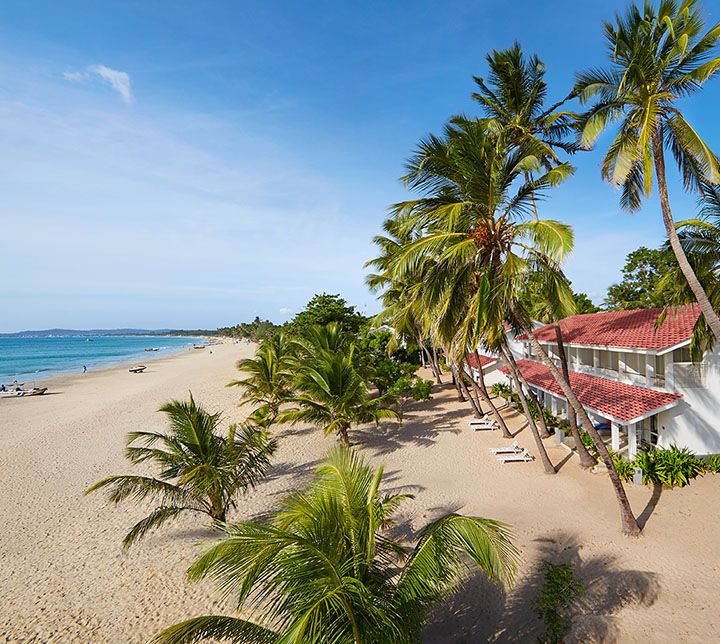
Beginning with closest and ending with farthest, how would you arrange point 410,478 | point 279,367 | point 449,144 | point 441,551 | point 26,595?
point 441,551 → point 26,595 → point 449,144 → point 410,478 → point 279,367

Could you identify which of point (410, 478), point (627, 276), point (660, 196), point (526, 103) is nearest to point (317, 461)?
point (410, 478)

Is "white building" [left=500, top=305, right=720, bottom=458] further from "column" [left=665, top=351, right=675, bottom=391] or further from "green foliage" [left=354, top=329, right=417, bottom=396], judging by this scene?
"green foliage" [left=354, top=329, right=417, bottom=396]

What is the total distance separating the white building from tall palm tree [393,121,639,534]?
4.22 m

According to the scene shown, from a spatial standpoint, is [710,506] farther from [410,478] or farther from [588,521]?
[410,478]

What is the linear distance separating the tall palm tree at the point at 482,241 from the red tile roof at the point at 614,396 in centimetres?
339

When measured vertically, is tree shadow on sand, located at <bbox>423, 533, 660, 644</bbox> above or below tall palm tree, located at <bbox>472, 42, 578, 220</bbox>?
below

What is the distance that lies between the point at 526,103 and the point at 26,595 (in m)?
19.4

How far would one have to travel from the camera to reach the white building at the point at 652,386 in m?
11.7

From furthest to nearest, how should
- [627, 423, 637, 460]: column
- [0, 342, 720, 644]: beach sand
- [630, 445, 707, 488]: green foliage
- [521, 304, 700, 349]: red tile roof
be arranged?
[521, 304, 700, 349]: red tile roof
[627, 423, 637, 460]: column
[630, 445, 707, 488]: green foliage
[0, 342, 720, 644]: beach sand

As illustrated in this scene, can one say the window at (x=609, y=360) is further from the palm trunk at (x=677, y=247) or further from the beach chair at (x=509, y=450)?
the palm trunk at (x=677, y=247)

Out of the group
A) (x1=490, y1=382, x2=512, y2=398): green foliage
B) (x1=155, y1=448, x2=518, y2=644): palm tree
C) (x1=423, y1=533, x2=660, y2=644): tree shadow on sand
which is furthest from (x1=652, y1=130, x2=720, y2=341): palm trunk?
(x1=490, y1=382, x2=512, y2=398): green foliage

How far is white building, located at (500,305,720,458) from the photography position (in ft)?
38.4

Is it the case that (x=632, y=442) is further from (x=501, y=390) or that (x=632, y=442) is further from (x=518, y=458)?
(x=501, y=390)

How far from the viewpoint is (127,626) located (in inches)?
283
